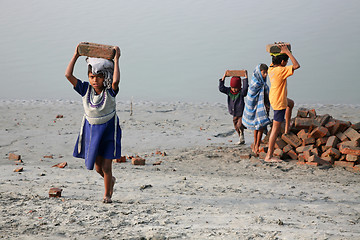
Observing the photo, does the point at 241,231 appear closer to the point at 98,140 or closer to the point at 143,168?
the point at 98,140

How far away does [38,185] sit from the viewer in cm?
555

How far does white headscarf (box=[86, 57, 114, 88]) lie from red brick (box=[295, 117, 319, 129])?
506 cm

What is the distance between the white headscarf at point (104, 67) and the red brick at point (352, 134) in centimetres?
564

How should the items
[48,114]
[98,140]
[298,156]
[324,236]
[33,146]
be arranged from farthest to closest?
[48,114], [33,146], [298,156], [98,140], [324,236]

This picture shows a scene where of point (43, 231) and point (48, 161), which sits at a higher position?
point (43, 231)

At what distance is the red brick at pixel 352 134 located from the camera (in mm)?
7773

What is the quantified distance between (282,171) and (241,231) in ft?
12.8

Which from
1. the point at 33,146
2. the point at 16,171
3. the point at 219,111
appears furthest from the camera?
the point at 219,111

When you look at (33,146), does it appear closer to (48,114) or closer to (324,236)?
(48,114)

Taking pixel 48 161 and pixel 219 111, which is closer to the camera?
pixel 48 161

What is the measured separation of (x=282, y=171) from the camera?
7.28 meters

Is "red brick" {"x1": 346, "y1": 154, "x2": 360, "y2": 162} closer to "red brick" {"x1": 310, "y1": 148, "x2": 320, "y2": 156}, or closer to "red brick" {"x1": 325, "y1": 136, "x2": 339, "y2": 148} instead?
"red brick" {"x1": 325, "y1": 136, "x2": 339, "y2": 148}

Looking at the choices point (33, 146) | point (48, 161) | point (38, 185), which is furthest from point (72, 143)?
point (38, 185)

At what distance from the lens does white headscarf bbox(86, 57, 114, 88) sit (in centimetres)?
437
